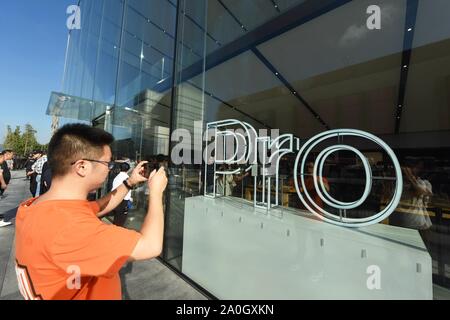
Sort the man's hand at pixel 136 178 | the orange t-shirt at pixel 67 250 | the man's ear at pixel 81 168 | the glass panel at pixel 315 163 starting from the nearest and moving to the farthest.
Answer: the orange t-shirt at pixel 67 250
the man's ear at pixel 81 168
the man's hand at pixel 136 178
the glass panel at pixel 315 163

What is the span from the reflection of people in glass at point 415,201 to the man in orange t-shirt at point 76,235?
2561mm

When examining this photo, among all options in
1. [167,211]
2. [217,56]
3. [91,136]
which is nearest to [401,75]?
[217,56]

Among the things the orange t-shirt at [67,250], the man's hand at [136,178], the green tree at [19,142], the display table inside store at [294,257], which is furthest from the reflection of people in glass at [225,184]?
the green tree at [19,142]

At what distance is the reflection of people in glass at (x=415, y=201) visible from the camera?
8.16 feet

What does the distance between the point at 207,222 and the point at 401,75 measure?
6.81m

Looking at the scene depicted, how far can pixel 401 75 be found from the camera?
6449mm

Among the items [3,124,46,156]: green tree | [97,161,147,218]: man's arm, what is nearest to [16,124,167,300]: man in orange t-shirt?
[97,161,147,218]: man's arm

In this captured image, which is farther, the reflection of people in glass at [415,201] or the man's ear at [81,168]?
the reflection of people in glass at [415,201]

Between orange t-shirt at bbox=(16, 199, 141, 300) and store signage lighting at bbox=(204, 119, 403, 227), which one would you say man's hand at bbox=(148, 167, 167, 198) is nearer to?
orange t-shirt at bbox=(16, 199, 141, 300)

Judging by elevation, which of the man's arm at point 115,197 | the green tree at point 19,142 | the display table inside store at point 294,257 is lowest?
the display table inside store at point 294,257

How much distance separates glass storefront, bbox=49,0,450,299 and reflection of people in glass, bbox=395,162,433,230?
0.06ft

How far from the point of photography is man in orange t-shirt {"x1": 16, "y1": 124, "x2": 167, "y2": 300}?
103cm

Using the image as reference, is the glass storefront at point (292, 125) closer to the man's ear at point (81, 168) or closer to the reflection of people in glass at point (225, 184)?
the reflection of people in glass at point (225, 184)

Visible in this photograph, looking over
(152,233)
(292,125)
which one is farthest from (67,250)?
(292,125)
